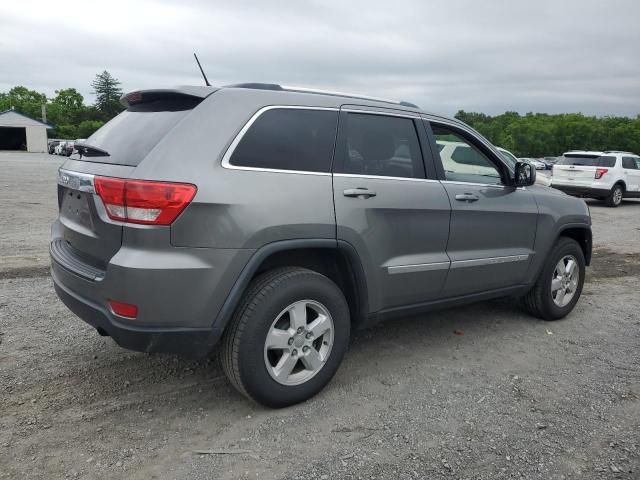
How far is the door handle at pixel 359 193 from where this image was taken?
3.34 metres

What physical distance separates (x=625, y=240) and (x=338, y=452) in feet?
30.0

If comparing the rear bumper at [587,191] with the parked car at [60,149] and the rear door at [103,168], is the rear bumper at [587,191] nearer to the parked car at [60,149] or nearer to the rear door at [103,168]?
the rear door at [103,168]

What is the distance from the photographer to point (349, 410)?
3285mm

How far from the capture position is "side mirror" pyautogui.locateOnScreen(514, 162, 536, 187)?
4473 mm

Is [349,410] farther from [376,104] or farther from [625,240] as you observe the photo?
[625,240]

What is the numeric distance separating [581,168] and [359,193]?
15.5 meters

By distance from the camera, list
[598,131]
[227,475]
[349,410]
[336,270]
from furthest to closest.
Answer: [598,131]
[336,270]
[349,410]
[227,475]

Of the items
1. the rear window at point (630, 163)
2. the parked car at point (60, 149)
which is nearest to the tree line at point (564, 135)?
the parked car at point (60, 149)

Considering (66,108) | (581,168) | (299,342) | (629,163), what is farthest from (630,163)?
(66,108)

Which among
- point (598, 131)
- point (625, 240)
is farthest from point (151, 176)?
point (598, 131)

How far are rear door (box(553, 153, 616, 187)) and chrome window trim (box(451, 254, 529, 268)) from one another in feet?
44.9

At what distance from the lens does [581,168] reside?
658 inches

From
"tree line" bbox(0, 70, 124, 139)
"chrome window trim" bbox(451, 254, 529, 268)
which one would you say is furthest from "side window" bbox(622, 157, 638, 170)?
"tree line" bbox(0, 70, 124, 139)

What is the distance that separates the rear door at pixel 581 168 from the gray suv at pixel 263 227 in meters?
14.2
